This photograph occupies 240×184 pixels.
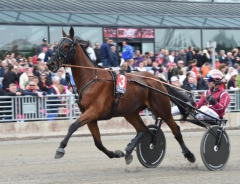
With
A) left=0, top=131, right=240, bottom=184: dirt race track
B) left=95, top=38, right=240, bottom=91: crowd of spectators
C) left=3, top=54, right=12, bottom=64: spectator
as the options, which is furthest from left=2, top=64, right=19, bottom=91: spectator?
left=0, top=131, right=240, bottom=184: dirt race track

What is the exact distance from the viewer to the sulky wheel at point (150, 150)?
35.2 feet

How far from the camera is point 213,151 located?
1046 cm

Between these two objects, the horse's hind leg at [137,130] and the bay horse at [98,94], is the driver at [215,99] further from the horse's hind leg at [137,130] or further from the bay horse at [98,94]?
the horse's hind leg at [137,130]

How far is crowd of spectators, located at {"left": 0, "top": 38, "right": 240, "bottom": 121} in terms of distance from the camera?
1781cm

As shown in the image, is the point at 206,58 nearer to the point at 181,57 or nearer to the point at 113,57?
the point at 181,57

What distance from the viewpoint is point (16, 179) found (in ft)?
30.8

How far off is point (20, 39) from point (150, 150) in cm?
1241

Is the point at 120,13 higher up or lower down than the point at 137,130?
higher up

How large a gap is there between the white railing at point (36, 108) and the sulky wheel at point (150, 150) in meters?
6.82

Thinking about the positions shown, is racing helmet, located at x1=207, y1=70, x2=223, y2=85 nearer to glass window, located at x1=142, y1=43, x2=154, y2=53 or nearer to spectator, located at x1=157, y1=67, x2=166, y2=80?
Answer: spectator, located at x1=157, y1=67, x2=166, y2=80

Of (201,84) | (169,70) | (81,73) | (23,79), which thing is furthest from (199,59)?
(81,73)

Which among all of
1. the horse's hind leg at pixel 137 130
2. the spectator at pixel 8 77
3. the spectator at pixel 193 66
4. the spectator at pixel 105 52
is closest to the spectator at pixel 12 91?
the spectator at pixel 8 77

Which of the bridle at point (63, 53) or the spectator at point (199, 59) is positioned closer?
the bridle at point (63, 53)

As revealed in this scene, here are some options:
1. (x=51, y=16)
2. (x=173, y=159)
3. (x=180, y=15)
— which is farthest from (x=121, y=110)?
(x=180, y=15)
